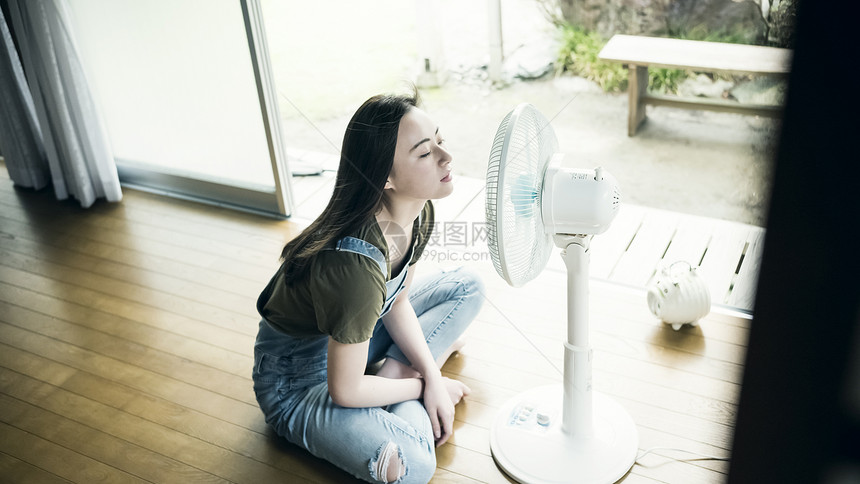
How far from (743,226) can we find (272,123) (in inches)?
62.8

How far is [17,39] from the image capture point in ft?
9.09

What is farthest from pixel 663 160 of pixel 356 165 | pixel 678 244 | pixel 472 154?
pixel 356 165

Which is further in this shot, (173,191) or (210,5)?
(173,191)

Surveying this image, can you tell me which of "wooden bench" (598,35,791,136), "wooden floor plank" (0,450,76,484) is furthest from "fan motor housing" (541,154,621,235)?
"wooden bench" (598,35,791,136)

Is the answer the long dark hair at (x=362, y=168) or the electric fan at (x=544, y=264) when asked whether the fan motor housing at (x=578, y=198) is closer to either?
the electric fan at (x=544, y=264)

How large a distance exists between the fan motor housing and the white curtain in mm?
2055

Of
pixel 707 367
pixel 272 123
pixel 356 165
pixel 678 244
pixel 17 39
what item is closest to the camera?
pixel 356 165

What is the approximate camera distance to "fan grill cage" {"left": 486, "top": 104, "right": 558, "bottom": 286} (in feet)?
4.00

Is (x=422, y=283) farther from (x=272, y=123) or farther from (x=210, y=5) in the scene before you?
(x=210, y=5)

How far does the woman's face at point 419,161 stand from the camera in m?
1.42

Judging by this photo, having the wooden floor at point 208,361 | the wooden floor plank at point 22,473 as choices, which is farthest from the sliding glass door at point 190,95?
the wooden floor plank at point 22,473

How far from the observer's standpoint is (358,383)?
1525mm

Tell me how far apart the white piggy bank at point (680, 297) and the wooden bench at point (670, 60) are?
1.41m

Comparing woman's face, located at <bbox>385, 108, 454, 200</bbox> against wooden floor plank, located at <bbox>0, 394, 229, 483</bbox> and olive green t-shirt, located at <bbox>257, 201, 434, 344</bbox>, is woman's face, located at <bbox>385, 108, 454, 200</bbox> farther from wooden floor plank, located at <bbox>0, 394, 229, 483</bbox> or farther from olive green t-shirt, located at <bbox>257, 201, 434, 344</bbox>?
wooden floor plank, located at <bbox>0, 394, 229, 483</bbox>
